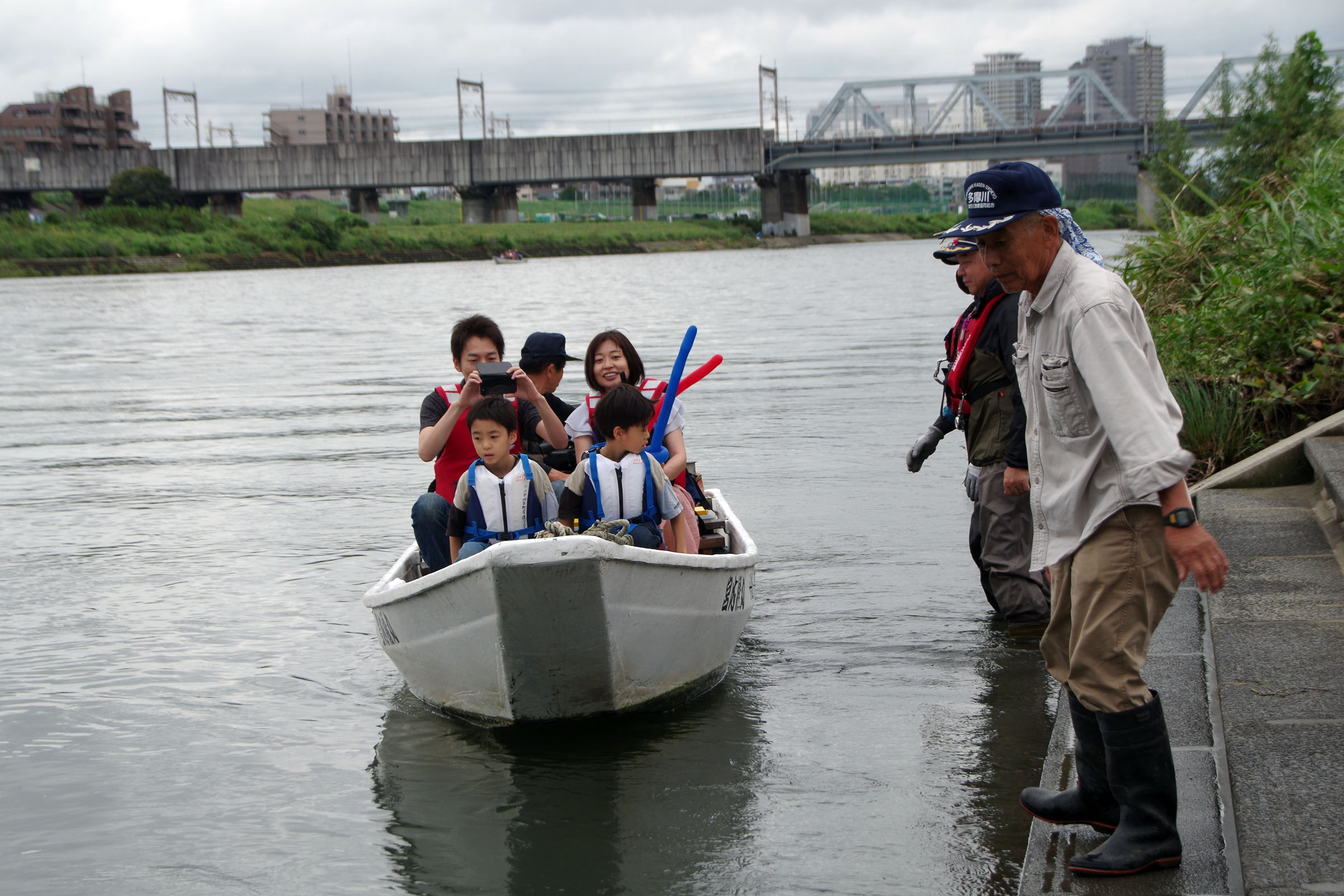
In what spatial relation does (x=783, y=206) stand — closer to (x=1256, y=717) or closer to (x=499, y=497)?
(x=499, y=497)

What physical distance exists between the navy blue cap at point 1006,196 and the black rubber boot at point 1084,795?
1.37 meters

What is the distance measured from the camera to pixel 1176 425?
3449 mm

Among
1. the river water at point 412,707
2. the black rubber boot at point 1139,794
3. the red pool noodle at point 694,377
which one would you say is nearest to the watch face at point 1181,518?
the black rubber boot at point 1139,794

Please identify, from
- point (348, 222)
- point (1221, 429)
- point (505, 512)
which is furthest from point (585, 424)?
point (348, 222)

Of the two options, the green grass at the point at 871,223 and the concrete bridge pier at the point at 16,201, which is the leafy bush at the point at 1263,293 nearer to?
the green grass at the point at 871,223

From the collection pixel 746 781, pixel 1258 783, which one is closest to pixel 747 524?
pixel 746 781

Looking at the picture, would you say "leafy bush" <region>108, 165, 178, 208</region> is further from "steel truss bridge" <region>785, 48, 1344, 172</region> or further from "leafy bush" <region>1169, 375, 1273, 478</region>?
"leafy bush" <region>1169, 375, 1273, 478</region>

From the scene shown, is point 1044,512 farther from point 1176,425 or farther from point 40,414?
point 40,414

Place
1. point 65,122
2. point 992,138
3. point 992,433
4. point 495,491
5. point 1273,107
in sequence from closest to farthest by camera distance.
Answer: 1. point 495,491
2. point 992,433
3. point 1273,107
4. point 992,138
5. point 65,122

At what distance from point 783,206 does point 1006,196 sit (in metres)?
104

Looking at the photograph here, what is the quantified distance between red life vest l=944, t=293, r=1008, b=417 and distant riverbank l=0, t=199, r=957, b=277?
76.7m

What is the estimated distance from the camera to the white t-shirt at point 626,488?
591 centimetres

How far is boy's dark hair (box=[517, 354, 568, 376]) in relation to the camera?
702cm

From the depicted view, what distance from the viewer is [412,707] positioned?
671 centimetres
